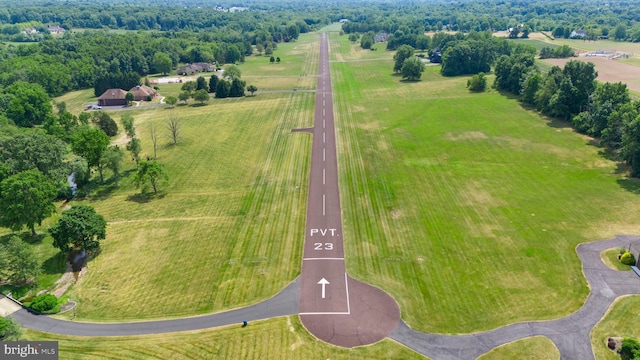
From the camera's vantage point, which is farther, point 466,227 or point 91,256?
point 466,227

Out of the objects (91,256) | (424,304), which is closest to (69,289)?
(91,256)

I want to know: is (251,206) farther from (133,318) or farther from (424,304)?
A: (424,304)

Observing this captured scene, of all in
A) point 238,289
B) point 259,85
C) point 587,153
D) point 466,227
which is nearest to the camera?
point 238,289

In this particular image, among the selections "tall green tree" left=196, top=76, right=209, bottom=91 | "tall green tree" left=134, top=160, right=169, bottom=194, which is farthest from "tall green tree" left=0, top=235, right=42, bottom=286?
"tall green tree" left=196, top=76, right=209, bottom=91

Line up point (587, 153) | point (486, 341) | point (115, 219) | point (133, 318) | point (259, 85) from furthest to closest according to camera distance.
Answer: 1. point (259, 85)
2. point (587, 153)
3. point (115, 219)
4. point (133, 318)
5. point (486, 341)

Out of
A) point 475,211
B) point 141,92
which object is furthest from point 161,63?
point 475,211

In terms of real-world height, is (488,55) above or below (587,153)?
above

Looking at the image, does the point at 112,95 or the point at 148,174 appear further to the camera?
the point at 112,95

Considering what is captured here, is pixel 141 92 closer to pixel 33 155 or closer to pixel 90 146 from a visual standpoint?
pixel 90 146
